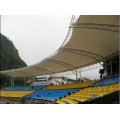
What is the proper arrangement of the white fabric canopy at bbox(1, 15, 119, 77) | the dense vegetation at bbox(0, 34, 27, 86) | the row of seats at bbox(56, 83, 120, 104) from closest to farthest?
the white fabric canopy at bbox(1, 15, 119, 77) < the row of seats at bbox(56, 83, 120, 104) < the dense vegetation at bbox(0, 34, 27, 86)

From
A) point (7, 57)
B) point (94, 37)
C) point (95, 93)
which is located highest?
point (7, 57)

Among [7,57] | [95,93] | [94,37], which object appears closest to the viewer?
[95,93]

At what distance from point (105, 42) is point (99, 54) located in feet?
12.6

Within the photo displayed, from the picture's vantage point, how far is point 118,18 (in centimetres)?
834

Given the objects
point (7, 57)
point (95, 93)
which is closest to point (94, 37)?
point (95, 93)

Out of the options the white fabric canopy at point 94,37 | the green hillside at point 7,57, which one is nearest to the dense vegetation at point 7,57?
the green hillside at point 7,57

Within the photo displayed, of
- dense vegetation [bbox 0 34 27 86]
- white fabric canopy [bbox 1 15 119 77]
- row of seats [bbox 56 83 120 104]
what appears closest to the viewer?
white fabric canopy [bbox 1 15 119 77]

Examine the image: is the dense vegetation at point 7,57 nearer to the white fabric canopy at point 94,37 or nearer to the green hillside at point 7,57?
the green hillside at point 7,57

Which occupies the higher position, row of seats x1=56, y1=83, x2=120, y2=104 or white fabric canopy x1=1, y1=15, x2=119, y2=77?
white fabric canopy x1=1, y1=15, x2=119, y2=77

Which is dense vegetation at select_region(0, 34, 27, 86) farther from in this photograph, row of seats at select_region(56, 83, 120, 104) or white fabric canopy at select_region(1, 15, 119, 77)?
row of seats at select_region(56, 83, 120, 104)

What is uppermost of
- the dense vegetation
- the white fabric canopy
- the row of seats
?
the dense vegetation

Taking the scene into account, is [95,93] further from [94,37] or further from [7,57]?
[7,57]

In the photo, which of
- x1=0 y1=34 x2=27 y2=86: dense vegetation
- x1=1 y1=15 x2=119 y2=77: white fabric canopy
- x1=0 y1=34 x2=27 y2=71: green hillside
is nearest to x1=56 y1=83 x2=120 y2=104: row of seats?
x1=1 y1=15 x2=119 y2=77: white fabric canopy

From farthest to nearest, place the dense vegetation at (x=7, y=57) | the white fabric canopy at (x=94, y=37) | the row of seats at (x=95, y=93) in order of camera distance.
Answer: the dense vegetation at (x=7, y=57) < the row of seats at (x=95, y=93) < the white fabric canopy at (x=94, y=37)
